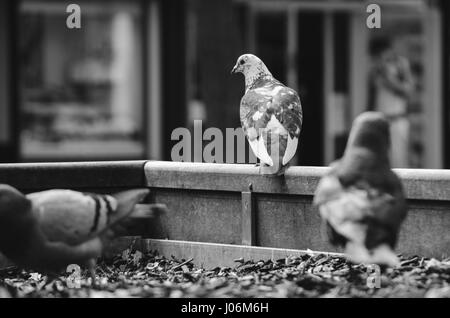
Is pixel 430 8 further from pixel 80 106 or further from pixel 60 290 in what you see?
pixel 60 290

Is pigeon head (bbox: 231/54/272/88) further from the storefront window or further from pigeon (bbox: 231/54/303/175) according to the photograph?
the storefront window

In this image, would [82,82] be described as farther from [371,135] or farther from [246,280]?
[371,135]

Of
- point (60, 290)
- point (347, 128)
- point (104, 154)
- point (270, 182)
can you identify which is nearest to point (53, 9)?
point (104, 154)

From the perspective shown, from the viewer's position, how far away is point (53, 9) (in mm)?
15211

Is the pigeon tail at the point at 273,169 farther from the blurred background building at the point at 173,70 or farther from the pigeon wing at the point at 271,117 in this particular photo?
the blurred background building at the point at 173,70

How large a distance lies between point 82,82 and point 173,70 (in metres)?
1.31

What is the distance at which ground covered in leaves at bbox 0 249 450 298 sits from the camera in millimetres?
5348

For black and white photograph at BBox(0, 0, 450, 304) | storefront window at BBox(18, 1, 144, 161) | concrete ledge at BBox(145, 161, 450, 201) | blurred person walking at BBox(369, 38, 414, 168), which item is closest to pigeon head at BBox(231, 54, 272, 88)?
black and white photograph at BBox(0, 0, 450, 304)

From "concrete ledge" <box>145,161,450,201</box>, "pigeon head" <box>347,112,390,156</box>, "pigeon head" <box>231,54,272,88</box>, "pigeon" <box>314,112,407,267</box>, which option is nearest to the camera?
"pigeon" <box>314,112,407,267</box>

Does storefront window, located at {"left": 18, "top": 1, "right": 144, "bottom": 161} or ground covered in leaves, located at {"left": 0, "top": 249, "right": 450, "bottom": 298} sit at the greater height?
storefront window, located at {"left": 18, "top": 1, "right": 144, "bottom": 161}

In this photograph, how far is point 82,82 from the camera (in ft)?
50.9

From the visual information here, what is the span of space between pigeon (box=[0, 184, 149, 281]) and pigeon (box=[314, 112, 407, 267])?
1.07m

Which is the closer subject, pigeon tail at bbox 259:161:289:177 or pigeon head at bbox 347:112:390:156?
pigeon head at bbox 347:112:390:156

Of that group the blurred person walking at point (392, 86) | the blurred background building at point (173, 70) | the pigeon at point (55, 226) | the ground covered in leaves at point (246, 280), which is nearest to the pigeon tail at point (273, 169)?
the ground covered in leaves at point (246, 280)
